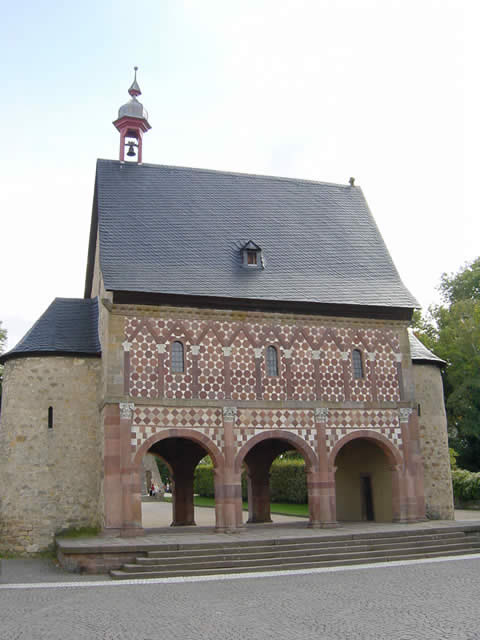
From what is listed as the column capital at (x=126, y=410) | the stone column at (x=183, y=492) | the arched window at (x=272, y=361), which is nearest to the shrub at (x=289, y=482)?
the stone column at (x=183, y=492)

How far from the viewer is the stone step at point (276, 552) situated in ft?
55.0

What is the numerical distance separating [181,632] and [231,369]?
12588 millimetres

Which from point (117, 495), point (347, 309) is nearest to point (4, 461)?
point (117, 495)

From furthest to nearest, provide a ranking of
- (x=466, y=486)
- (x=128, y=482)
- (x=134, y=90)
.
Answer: (x=466, y=486) < (x=134, y=90) < (x=128, y=482)

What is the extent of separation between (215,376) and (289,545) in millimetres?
6232

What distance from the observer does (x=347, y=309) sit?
79.8ft

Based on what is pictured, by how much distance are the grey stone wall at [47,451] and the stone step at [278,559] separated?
5.68 metres

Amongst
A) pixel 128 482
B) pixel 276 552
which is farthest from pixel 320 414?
pixel 128 482

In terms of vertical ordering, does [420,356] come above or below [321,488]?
above

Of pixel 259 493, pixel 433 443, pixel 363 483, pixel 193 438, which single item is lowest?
pixel 259 493

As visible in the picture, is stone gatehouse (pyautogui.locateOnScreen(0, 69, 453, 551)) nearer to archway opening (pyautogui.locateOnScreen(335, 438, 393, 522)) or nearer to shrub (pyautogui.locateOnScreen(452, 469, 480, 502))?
archway opening (pyautogui.locateOnScreen(335, 438, 393, 522))

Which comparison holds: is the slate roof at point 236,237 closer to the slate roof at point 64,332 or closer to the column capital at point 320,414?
the slate roof at point 64,332

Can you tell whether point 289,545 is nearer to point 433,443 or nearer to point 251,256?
point 433,443

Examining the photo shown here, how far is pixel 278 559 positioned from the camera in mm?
17375
